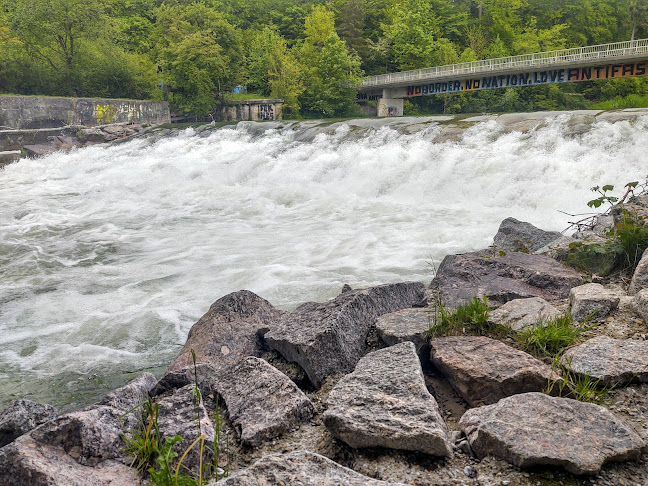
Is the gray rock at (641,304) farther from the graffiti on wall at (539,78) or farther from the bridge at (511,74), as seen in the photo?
the graffiti on wall at (539,78)

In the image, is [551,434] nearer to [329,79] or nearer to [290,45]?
[329,79]

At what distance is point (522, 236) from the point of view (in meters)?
6.99

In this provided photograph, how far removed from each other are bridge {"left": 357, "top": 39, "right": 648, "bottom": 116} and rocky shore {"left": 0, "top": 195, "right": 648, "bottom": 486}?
28.0m

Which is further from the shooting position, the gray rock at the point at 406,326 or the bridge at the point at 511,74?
the bridge at the point at 511,74

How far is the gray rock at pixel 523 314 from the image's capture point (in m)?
3.30

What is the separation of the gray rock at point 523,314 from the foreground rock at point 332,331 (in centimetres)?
88

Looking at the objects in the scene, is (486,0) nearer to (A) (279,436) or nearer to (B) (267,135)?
(B) (267,135)

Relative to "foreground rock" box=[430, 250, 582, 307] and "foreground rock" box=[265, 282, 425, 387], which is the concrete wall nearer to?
"foreground rock" box=[430, 250, 582, 307]

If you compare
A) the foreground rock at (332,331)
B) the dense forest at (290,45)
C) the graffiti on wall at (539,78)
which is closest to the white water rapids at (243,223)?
the foreground rock at (332,331)

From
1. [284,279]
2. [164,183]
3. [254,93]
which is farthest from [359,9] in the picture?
[284,279]

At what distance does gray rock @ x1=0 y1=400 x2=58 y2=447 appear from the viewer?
2.86 meters

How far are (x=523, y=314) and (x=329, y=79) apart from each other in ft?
126

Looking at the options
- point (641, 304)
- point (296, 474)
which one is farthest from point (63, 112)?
point (296, 474)

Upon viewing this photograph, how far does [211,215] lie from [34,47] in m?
34.0
